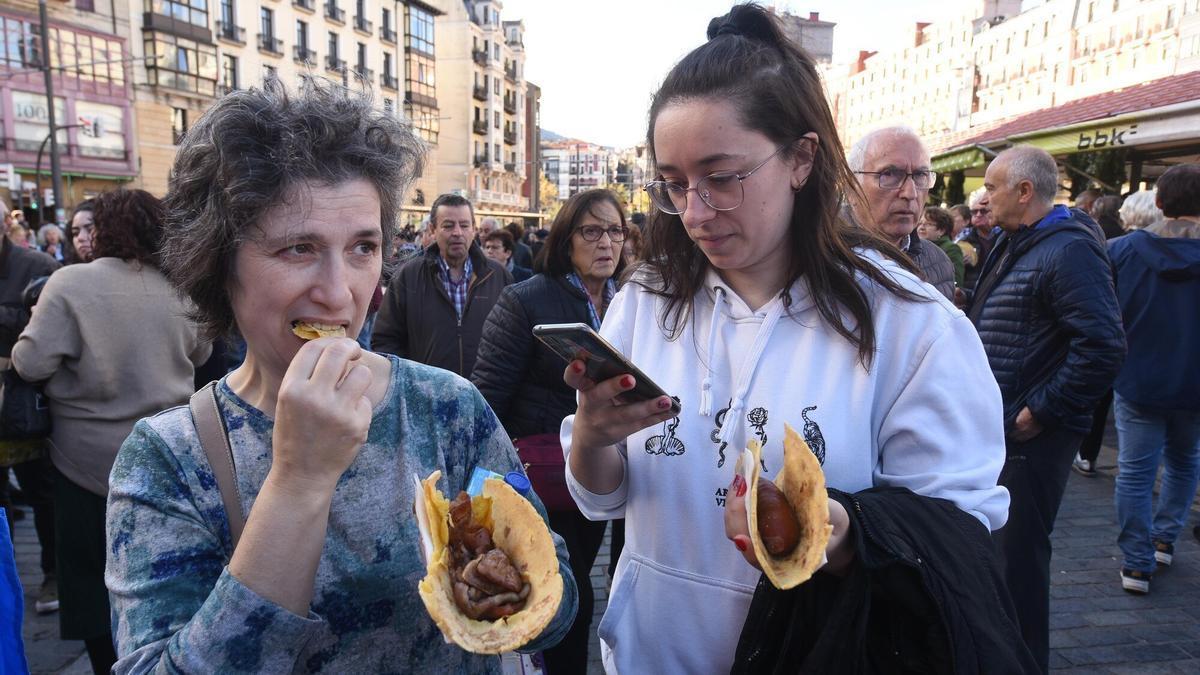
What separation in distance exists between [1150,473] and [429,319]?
5.05 metres

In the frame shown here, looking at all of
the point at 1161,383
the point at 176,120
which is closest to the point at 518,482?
the point at 1161,383

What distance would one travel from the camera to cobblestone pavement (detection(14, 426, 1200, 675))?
3.72 metres

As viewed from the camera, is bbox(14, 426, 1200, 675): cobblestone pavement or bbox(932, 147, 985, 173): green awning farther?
bbox(932, 147, 985, 173): green awning

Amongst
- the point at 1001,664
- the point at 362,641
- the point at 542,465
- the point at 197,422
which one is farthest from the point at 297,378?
the point at 542,465

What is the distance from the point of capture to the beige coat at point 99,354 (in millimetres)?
3346

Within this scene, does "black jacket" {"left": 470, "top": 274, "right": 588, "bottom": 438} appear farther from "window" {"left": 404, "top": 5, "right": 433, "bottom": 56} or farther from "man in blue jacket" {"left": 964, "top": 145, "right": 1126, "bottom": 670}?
"window" {"left": 404, "top": 5, "right": 433, "bottom": 56}

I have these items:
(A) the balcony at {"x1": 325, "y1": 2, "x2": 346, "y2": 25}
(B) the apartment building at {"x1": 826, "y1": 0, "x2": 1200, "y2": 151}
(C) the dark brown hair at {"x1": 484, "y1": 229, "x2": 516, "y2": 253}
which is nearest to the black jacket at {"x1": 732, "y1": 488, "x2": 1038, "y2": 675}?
(C) the dark brown hair at {"x1": 484, "y1": 229, "x2": 516, "y2": 253}

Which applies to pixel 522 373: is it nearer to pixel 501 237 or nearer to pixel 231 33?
pixel 501 237

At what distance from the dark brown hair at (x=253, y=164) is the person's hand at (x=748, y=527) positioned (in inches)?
40.4

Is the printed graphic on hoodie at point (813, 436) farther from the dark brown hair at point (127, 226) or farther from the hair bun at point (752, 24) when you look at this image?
the dark brown hair at point (127, 226)

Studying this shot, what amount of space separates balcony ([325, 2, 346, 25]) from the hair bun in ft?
176

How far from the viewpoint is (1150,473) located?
4473mm

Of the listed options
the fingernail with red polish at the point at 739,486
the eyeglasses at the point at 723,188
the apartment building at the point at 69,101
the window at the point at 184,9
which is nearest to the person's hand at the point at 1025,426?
the eyeglasses at the point at 723,188

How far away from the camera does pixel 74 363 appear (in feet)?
11.2
